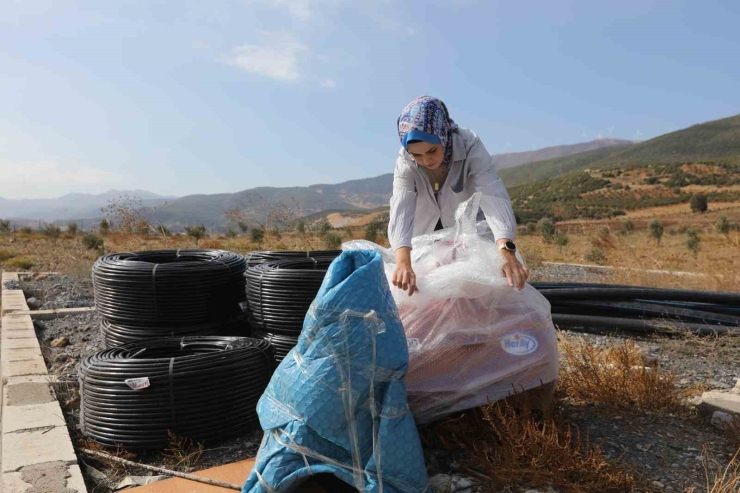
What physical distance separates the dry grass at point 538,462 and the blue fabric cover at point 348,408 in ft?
1.21

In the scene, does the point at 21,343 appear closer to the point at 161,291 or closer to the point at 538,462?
the point at 161,291

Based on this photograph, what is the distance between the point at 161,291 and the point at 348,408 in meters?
2.29

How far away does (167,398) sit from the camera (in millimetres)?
3303

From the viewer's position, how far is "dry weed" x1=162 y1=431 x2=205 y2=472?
3.17 meters

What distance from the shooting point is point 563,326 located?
6.02 m

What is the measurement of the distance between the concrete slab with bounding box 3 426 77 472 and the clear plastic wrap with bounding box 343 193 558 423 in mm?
1991

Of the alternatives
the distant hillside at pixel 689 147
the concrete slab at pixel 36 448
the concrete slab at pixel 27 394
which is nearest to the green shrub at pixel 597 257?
the concrete slab at pixel 27 394

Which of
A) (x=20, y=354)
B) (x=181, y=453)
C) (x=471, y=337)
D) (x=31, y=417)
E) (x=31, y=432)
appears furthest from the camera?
A: (x=20, y=354)

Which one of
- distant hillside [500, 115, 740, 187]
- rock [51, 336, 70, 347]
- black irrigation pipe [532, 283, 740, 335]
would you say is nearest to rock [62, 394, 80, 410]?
rock [51, 336, 70, 347]

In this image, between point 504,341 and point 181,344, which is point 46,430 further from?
point 504,341

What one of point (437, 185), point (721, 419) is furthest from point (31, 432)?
point (721, 419)

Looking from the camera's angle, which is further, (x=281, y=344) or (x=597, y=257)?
(x=597, y=257)

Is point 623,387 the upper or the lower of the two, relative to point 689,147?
lower

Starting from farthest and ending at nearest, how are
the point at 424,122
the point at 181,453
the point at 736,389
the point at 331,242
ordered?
the point at 331,242 → the point at 736,389 → the point at 181,453 → the point at 424,122
